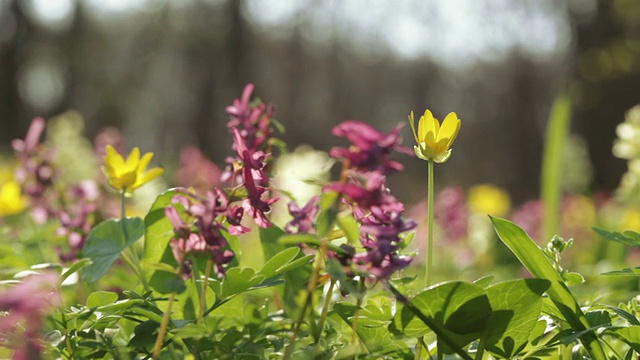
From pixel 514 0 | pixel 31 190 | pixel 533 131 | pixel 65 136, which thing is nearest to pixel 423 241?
pixel 65 136

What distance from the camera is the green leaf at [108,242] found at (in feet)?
3.31

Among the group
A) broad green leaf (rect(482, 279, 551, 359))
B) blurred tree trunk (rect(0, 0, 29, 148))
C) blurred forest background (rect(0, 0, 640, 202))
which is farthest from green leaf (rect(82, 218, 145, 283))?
blurred tree trunk (rect(0, 0, 29, 148))

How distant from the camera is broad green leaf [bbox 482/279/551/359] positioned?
2.81ft

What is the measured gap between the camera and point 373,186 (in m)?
0.73

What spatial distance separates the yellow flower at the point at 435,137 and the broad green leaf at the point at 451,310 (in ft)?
0.63

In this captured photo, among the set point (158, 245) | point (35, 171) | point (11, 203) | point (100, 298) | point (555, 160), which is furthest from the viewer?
point (555, 160)

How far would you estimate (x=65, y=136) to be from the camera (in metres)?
4.30

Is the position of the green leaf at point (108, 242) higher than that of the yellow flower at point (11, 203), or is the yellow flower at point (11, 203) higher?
the green leaf at point (108, 242)

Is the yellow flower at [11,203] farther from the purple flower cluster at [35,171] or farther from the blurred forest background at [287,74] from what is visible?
the blurred forest background at [287,74]

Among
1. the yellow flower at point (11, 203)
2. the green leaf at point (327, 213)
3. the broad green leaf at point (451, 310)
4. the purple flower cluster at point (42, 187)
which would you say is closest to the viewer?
the green leaf at point (327, 213)

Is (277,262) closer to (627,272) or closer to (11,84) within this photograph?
(627,272)

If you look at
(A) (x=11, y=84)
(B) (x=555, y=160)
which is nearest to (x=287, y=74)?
(A) (x=11, y=84)

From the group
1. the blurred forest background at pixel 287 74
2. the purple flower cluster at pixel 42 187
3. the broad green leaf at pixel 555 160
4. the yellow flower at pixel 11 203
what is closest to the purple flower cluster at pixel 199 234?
the purple flower cluster at pixel 42 187

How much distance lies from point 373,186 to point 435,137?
0.85 feet
